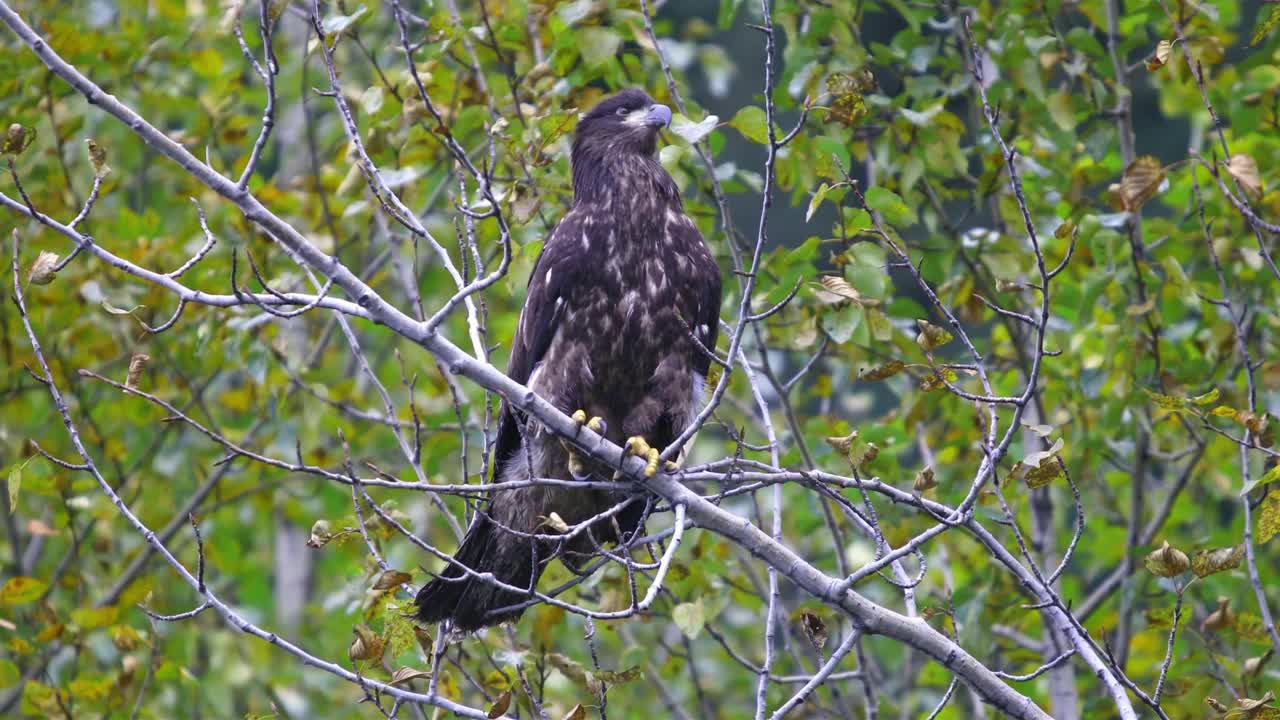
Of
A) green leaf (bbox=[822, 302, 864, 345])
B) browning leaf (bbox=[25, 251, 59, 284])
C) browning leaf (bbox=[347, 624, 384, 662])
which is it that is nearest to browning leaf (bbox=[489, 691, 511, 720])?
browning leaf (bbox=[347, 624, 384, 662])

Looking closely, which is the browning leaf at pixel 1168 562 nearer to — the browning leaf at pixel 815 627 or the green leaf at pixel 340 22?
the browning leaf at pixel 815 627

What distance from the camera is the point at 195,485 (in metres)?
6.45

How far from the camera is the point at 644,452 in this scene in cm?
380

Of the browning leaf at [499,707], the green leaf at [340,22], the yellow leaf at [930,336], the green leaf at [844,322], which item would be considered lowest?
the browning leaf at [499,707]

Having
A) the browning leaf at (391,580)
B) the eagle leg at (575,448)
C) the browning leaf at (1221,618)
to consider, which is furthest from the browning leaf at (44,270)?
the browning leaf at (1221,618)

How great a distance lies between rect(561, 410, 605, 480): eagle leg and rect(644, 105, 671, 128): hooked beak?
991 millimetres

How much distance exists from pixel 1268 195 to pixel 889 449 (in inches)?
56.6

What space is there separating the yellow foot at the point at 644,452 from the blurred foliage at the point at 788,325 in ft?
1.49

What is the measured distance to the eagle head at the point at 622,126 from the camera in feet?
15.3

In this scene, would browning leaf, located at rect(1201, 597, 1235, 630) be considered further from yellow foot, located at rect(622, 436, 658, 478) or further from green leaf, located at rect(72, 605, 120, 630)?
green leaf, located at rect(72, 605, 120, 630)

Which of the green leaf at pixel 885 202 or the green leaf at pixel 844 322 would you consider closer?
the green leaf at pixel 885 202

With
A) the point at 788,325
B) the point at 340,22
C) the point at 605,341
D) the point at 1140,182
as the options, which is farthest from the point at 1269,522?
the point at 340,22

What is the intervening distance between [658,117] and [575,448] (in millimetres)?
1220

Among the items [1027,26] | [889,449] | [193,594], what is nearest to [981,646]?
[889,449]
